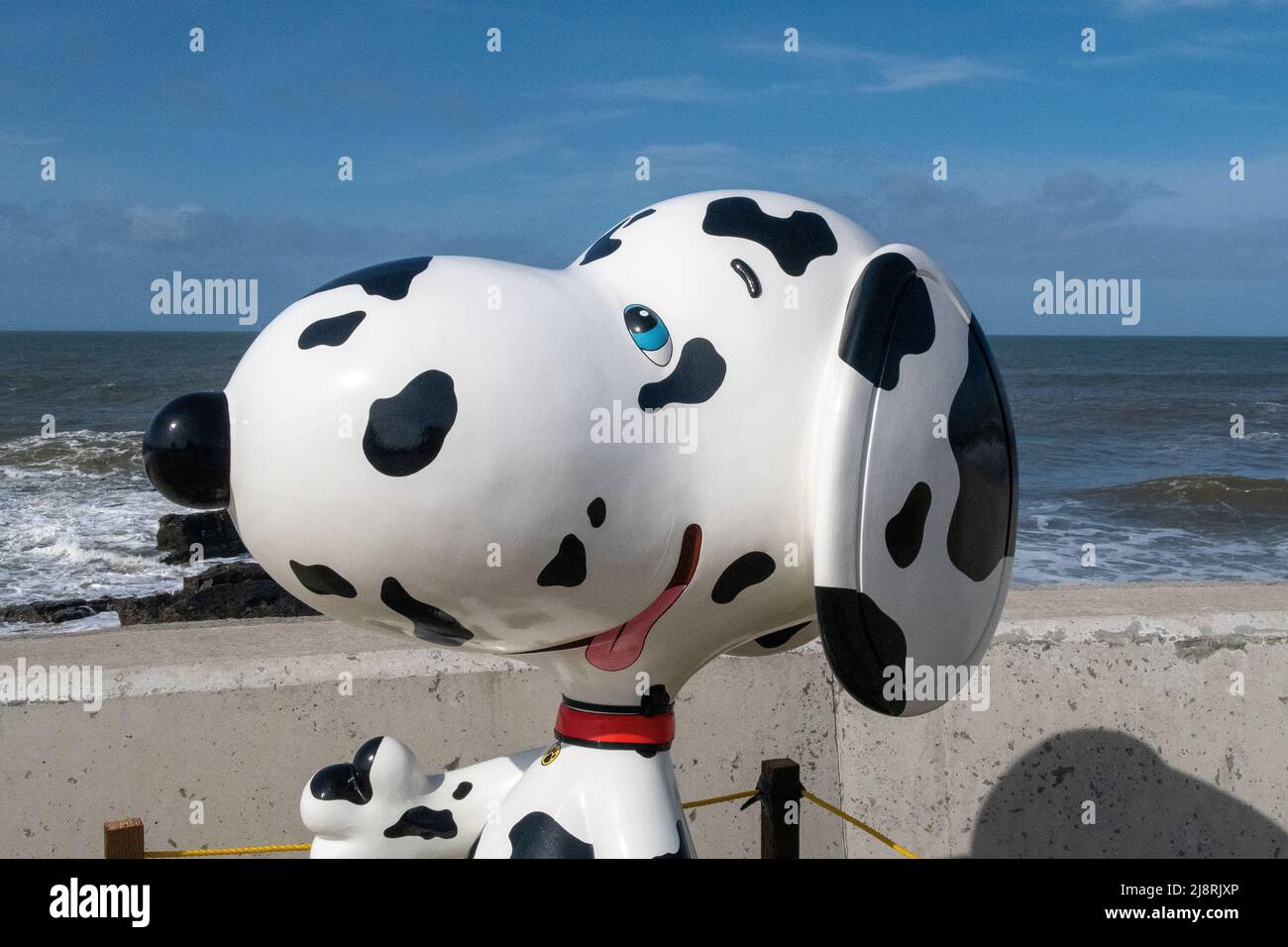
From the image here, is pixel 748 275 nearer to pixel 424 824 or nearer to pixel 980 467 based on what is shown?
pixel 980 467

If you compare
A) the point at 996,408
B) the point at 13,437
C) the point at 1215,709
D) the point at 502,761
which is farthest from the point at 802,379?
the point at 13,437

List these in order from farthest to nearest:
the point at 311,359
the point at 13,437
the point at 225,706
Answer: the point at 13,437, the point at 225,706, the point at 311,359

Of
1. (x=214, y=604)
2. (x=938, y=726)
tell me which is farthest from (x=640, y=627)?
Result: (x=214, y=604)

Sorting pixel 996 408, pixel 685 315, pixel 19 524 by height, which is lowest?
pixel 19 524

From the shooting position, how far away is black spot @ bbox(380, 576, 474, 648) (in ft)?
5.73

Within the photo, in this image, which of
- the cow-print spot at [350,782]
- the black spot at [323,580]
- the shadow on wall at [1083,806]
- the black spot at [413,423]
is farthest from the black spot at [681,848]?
the shadow on wall at [1083,806]

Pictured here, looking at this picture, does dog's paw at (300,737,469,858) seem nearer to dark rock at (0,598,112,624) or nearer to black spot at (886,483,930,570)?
black spot at (886,483,930,570)

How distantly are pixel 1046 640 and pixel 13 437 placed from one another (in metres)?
24.7

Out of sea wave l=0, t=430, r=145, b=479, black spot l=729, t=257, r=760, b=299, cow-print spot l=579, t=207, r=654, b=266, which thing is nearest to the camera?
black spot l=729, t=257, r=760, b=299

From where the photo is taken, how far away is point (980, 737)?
3.01m

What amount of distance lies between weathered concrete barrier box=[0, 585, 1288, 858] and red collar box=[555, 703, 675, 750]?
0.80m

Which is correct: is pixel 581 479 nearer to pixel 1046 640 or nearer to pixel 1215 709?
pixel 1046 640

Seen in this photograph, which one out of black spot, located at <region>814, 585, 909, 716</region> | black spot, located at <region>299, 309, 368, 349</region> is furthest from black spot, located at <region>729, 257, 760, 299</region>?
black spot, located at <region>299, 309, 368, 349</region>

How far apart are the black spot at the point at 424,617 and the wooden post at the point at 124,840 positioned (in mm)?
678
